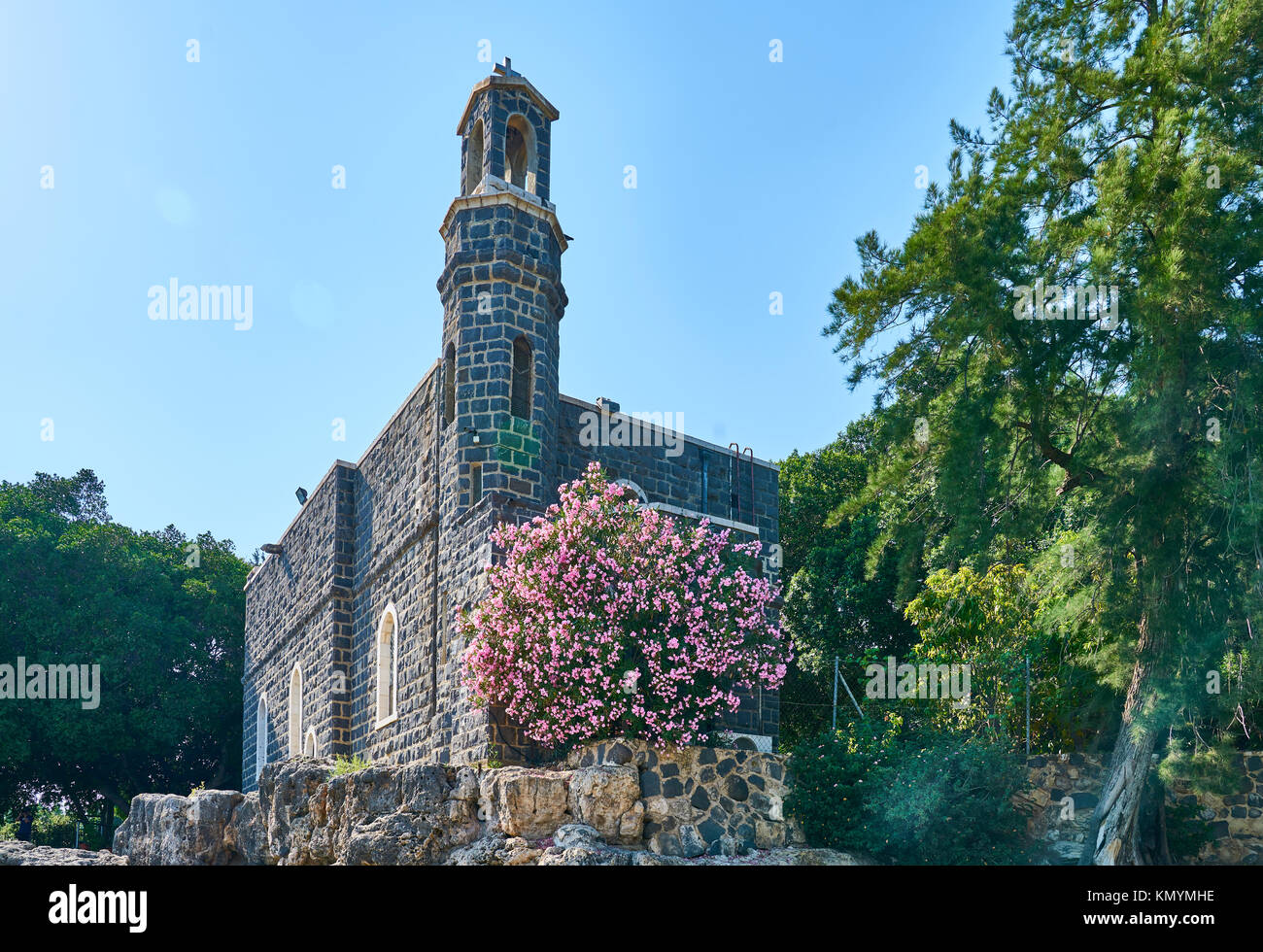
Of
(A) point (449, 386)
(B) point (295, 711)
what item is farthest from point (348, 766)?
(B) point (295, 711)

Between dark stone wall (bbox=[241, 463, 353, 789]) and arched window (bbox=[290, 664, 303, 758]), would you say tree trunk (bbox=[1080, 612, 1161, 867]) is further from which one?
arched window (bbox=[290, 664, 303, 758])

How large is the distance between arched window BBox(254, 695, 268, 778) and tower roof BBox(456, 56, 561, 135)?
14.8 metres

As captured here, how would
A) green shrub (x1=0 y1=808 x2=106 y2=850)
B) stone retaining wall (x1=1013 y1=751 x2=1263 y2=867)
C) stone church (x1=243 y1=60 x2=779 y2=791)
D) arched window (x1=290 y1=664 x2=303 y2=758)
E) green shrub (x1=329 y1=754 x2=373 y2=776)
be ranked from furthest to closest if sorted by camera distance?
green shrub (x1=0 y1=808 x2=106 y2=850), arched window (x1=290 y1=664 x2=303 y2=758), stone church (x1=243 y1=60 x2=779 y2=791), green shrub (x1=329 y1=754 x2=373 y2=776), stone retaining wall (x1=1013 y1=751 x2=1263 y2=867)

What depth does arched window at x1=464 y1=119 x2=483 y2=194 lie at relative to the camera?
1803cm

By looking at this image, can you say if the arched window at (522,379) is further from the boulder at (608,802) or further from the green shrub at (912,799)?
the green shrub at (912,799)

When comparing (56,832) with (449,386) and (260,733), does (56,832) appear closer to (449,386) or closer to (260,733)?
(260,733)

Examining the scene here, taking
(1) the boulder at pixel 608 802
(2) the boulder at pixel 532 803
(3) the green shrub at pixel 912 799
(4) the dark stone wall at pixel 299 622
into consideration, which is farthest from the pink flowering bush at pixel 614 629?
(4) the dark stone wall at pixel 299 622

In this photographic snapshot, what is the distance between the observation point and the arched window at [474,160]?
18.0 metres

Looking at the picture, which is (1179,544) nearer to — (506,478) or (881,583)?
(506,478)

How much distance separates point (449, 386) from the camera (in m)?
17.3

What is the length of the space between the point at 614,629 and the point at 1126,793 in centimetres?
573

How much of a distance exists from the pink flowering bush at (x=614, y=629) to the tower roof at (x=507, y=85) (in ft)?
22.8

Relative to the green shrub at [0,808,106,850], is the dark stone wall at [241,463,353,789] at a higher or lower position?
higher

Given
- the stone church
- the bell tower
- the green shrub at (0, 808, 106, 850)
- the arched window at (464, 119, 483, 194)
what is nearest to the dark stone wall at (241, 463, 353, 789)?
the stone church
